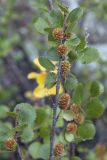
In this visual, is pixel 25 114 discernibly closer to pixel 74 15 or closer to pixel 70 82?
pixel 70 82

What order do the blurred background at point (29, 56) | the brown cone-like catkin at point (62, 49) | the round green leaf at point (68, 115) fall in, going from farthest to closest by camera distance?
the blurred background at point (29, 56), the round green leaf at point (68, 115), the brown cone-like catkin at point (62, 49)

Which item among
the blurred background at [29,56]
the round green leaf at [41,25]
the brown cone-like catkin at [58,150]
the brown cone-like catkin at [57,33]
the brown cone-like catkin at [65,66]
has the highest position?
the blurred background at [29,56]

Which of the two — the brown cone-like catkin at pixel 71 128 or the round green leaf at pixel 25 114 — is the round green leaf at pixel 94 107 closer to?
the brown cone-like catkin at pixel 71 128

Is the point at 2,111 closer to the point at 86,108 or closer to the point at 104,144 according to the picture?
the point at 86,108

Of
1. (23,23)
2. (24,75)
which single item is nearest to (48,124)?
(24,75)

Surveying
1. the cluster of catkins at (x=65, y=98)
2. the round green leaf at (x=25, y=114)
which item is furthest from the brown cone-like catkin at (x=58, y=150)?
the round green leaf at (x=25, y=114)

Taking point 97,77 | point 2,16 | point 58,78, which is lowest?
point 58,78
